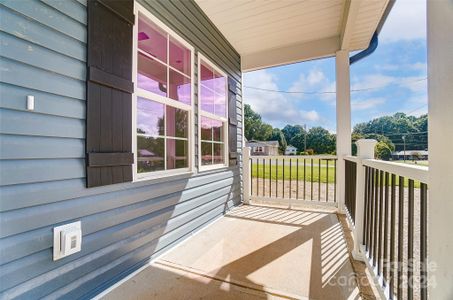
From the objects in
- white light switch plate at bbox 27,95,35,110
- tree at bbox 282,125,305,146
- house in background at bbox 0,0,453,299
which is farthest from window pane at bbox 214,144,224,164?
tree at bbox 282,125,305,146

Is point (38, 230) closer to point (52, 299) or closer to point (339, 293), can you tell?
point (52, 299)

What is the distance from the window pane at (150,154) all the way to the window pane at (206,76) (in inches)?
49.2

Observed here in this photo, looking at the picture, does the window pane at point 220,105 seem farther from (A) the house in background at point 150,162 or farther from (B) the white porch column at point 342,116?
(B) the white porch column at point 342,116

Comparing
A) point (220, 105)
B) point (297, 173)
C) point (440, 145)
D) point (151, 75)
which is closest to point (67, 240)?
point (151, 75)

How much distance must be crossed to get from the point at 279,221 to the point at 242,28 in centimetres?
291

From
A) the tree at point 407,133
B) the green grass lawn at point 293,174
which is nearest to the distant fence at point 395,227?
the tree at point 407,133

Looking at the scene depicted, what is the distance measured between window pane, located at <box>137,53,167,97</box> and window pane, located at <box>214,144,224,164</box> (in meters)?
1.37

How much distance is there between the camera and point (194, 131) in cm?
277

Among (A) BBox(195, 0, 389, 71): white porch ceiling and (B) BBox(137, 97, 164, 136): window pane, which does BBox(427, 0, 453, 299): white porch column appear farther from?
(A) BBox(195, 0, 389, 71): white porch ceiling

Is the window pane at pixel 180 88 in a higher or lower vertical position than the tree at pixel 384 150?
higher

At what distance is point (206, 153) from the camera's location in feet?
10.4

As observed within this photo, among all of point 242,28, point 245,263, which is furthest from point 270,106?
point 245,263

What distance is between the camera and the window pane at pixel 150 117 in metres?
2.00

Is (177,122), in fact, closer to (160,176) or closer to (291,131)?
(160,176)
